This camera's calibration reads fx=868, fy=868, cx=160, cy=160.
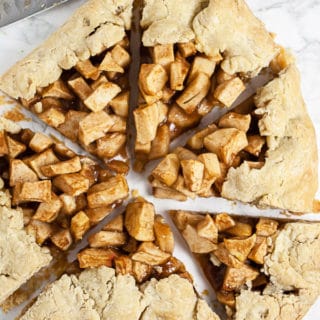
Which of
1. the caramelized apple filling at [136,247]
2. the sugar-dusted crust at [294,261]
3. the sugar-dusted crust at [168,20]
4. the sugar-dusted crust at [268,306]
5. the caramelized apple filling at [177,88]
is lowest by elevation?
the sugar-dusted crust at [268,306]

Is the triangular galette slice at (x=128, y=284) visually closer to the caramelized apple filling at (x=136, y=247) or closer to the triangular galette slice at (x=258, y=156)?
the caramelized apple filling at (x=136, y=247)

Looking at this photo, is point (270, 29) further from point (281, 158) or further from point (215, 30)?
point (281, 158)

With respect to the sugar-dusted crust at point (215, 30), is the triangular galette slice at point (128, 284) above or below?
below

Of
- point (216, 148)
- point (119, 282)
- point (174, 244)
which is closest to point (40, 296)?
point (119, 282)

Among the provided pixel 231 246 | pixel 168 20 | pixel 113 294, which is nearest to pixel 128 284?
pixel 113 294

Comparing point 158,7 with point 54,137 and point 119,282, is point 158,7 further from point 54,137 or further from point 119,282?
point 119,282

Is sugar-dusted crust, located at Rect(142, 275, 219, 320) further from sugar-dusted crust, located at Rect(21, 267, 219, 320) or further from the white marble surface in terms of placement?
the white marble surface

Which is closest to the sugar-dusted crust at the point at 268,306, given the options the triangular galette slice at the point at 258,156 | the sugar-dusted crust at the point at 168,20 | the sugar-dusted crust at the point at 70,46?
the triangular galette slice at the point at 258,156

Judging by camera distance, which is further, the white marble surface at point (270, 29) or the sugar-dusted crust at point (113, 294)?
the white marble surface at point (270, 29)
